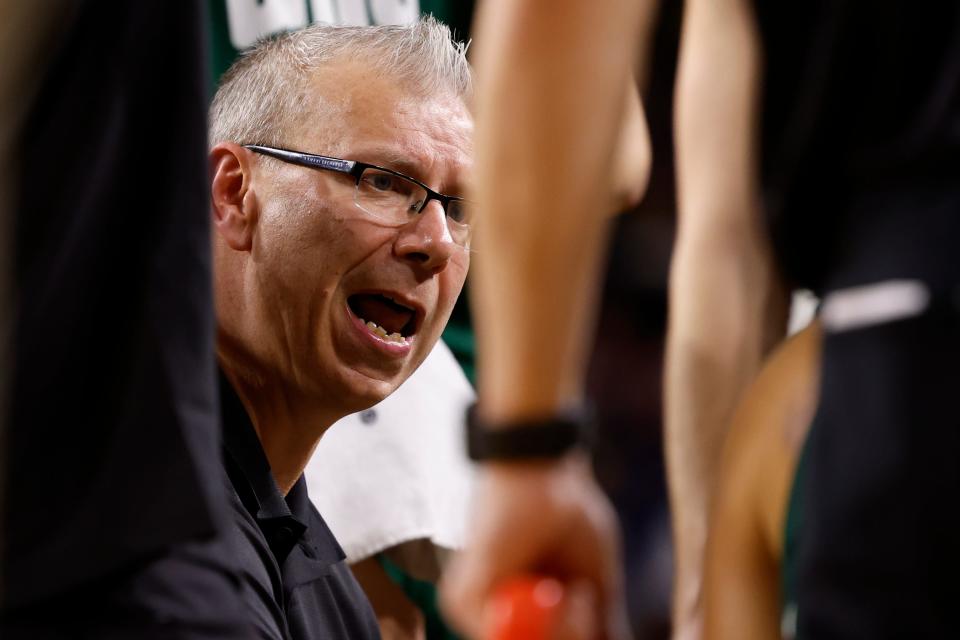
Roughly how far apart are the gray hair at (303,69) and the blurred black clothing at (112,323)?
726 millimetres

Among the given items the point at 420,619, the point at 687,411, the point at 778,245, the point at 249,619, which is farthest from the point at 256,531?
the point at 420,619

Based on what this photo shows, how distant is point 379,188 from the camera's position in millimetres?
1677

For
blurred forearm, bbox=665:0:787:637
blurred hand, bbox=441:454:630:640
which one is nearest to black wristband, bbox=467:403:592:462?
blurred hand, bbox=441:454:630:640

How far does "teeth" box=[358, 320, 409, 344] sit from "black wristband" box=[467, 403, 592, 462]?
93cm

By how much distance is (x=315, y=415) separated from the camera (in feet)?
5.42

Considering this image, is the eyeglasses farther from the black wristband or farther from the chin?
the black wristband

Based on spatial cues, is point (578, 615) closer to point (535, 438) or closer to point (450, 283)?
point (535, 438)

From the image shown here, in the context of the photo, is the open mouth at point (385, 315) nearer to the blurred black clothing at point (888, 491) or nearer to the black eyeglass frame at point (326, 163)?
the black eyeglass frame at point (326, 163)

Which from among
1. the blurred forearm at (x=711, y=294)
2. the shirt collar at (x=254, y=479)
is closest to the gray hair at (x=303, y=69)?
the shirt collar at (x=254, y=479)

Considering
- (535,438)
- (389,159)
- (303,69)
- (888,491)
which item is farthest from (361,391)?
(888,491)

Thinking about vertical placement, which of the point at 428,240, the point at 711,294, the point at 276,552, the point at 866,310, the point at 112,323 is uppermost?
the point at 866,310

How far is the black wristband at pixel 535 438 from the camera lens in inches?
29.0

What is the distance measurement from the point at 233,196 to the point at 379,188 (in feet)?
0.62

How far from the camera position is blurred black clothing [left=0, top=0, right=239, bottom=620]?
3.02 feet
